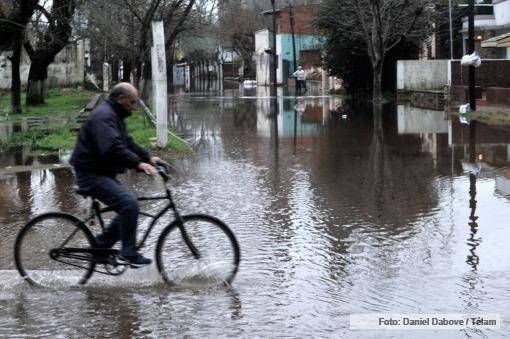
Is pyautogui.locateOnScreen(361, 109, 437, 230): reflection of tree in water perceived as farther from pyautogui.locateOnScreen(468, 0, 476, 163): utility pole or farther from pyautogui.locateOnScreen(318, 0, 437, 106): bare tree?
pyautogui.locateOnScreen(318, 0, 437, 106): bare tree

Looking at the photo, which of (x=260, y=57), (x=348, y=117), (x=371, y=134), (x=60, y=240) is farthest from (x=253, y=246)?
(x=260, y=57)

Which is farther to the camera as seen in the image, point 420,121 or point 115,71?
A: point 115,71

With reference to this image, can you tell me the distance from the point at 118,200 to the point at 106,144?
470mm

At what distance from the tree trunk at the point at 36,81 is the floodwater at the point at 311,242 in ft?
61.9

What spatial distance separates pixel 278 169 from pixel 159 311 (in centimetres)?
749

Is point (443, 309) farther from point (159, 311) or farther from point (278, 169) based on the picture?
point (278, 169)

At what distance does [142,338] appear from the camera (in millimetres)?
4949

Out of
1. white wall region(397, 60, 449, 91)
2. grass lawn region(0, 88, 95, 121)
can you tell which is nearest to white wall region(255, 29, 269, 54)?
grass lawn region(0, 88, 95, 121)

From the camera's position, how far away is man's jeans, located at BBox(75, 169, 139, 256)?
18.9 ft

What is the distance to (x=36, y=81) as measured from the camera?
3412 centimetres

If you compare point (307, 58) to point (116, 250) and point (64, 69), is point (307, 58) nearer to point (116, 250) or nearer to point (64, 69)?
point (64, 69)

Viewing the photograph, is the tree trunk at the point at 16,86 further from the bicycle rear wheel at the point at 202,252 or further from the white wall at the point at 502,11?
the bicycle rear wheel at the point at 202,252

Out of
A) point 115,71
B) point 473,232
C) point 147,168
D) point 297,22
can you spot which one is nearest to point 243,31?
point 297,22

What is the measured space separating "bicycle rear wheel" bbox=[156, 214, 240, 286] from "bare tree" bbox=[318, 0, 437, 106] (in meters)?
24.7
